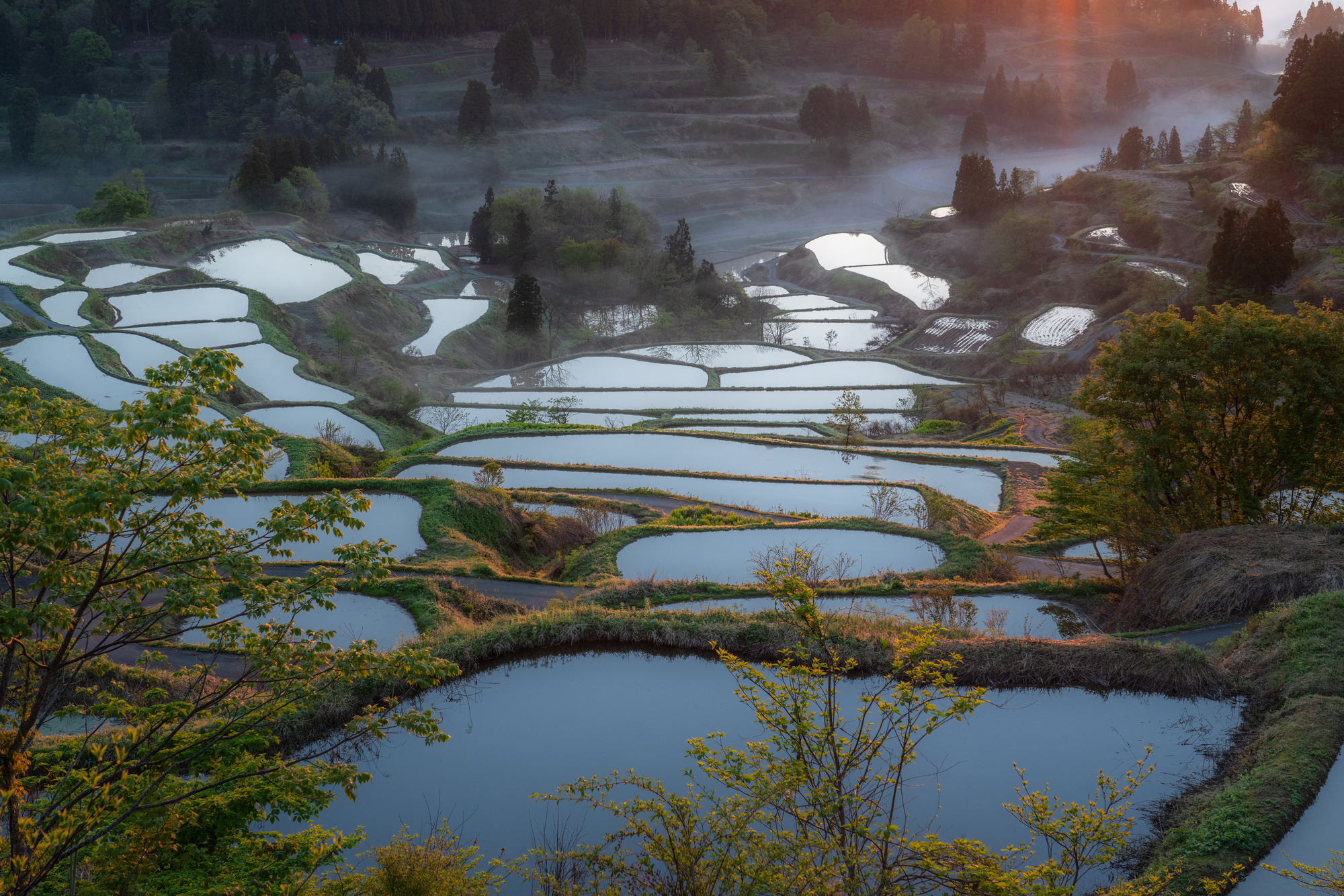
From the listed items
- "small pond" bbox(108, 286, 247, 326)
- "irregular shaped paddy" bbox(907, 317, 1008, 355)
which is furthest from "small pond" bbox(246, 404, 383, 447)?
"irregular shaped paddy" bbox(907, 317, 1008, 355)

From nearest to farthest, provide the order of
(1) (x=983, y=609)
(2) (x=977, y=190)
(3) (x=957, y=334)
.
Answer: (1) (x=983, y=609) < (3) (x=957, y=334) < (2) (x=977, y=190)

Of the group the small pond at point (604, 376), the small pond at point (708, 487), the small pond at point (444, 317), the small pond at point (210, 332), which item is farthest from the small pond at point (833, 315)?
the small pond at point (708, 487)

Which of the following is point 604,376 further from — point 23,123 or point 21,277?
point 23,123

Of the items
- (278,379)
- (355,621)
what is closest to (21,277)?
(278,379)

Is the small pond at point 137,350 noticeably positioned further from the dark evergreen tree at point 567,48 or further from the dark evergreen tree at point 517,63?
the dark evergreen tree at point 567,48

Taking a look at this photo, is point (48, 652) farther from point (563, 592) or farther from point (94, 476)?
point (563, 592)

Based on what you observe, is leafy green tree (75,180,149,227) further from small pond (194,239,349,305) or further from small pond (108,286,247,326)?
small pond (108,286,247,326)
